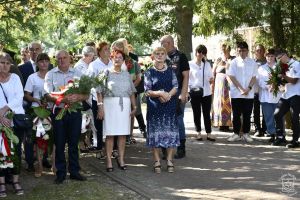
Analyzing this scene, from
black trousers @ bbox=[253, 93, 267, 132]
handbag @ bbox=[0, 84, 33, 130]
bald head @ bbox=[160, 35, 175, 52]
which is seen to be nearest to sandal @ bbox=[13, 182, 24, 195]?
handbag @ bbox=[0, 84, 33, 130]

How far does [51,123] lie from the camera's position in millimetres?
8258

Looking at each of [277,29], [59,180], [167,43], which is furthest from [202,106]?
Answer: [59,180]

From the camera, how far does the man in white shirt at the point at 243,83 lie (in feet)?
38.0

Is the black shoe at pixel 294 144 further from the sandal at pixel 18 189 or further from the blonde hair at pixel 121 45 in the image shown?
the sandal at pixel 18 189

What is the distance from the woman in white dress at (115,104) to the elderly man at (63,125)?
2.13 feet

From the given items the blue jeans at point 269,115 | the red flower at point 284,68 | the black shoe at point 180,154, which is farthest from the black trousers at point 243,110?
the black shoe at point 180,154

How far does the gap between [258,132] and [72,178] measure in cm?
570

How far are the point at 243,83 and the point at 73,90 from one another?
4.92 metres

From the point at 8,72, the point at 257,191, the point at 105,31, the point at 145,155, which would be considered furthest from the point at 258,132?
the point at 105,31

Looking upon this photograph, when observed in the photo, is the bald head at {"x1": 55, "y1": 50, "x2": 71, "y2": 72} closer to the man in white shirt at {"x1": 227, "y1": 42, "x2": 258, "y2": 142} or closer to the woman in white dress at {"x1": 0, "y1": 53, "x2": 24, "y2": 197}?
the woman in white dress at {"x1": 0, "y1": 53, "x2": 24, "y2": 197}

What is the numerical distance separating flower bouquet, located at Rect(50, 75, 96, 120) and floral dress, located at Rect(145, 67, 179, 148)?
115 cm

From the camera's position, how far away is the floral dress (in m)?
8.66

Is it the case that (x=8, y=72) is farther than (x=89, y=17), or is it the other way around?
(x=89, y=17)

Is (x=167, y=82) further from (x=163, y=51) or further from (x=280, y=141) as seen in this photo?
(x=280, y=141)
